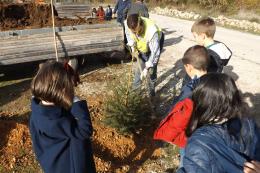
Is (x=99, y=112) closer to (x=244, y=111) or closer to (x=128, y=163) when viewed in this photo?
(x=128, y=163)

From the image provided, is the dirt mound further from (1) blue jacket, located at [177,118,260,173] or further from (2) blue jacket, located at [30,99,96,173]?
(1) blue jacket, located at [177,118,260,173]

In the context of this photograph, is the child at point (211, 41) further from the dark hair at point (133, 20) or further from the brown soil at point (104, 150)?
the brown soil at point (104, 150)

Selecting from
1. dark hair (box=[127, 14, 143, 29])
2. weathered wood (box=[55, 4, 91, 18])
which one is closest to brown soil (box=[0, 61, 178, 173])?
dark hair (box=[127, 14, 143, 29])


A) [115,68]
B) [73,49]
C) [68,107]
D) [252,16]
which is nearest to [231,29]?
[252,16]

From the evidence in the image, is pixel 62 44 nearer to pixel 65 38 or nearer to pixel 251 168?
pixel 65 38

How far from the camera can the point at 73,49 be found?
26.2ft

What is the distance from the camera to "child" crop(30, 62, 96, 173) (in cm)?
241

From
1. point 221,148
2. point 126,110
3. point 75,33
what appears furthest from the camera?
point 75,33

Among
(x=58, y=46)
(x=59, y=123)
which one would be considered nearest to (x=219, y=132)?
(x=59, y=123)

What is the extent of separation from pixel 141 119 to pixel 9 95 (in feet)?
11.8

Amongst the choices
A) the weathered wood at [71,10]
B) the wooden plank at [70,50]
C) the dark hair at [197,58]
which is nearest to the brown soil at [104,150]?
the dark hair at [197,58]

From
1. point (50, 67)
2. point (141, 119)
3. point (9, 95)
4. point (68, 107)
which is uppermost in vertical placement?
point (50, 67)

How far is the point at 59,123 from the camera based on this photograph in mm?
2494

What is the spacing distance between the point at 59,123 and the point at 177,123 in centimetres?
93
